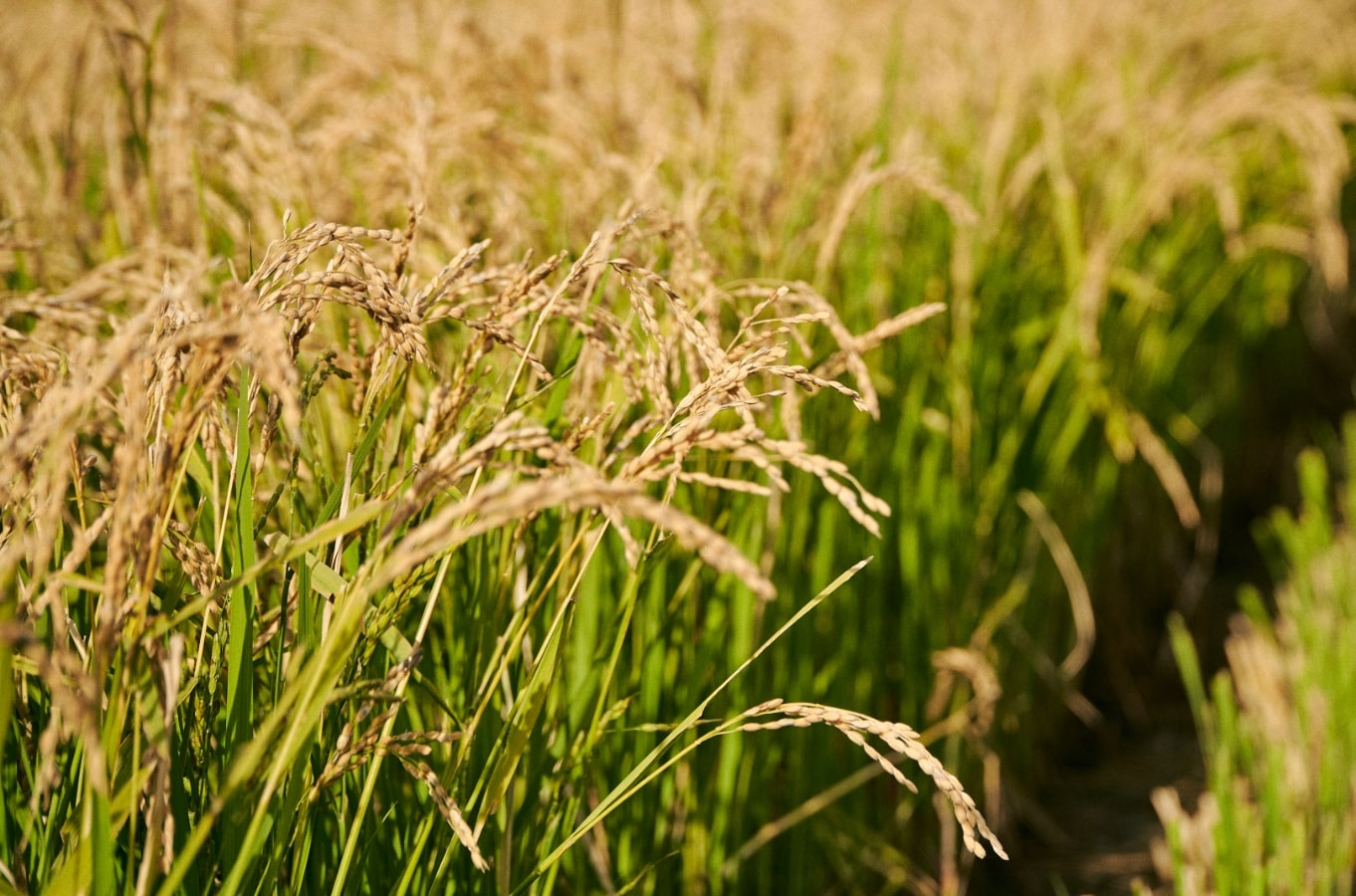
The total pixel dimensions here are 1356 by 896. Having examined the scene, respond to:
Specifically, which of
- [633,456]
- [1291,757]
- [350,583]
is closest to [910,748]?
[350,583]

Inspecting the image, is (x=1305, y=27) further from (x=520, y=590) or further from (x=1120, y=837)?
(x=520, y=590)

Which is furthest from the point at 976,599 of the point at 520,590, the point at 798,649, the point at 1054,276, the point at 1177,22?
the point at 1177,22

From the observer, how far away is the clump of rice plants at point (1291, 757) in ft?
4.23

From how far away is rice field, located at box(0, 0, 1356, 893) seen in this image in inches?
26.6

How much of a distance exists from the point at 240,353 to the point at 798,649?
1022mm

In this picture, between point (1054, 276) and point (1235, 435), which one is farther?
point (1235, 435)

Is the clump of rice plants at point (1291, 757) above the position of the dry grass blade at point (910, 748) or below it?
below

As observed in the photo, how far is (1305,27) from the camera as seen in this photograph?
4.12 metres

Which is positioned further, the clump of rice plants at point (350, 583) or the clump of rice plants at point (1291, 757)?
the clump of rice plants at point (1291, 757)

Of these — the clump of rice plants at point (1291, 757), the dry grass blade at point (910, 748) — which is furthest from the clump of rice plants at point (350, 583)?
the clump of rice plants at point (1291, 757)

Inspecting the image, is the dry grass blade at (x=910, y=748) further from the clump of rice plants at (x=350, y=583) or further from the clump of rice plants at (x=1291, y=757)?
the clump of rice plants at (x=1291, y=757)

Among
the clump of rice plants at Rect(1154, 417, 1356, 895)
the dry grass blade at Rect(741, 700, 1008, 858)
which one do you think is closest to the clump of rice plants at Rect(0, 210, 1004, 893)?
the dry grass blade at Rect(741, 700, 1008, 858)

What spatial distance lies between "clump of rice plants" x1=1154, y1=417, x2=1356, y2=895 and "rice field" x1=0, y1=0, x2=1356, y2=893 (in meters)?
0.01

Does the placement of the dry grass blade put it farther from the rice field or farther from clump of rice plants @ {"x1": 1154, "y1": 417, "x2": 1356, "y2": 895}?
clump of rice plants @ {"x1": 1154, "y1": 417, "x2": 1356, "y2": 895}
